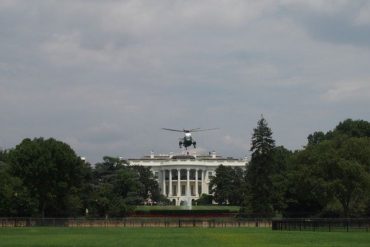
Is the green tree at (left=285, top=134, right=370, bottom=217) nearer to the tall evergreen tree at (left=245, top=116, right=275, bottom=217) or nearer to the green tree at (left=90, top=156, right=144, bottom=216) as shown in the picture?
the tall evergreen tree at (left=245, top=116, right=275, bottom=217)

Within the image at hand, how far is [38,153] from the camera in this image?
297 ft

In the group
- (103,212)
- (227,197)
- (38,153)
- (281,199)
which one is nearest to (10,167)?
(38,153)

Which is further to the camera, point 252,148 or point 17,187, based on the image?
point 252,148

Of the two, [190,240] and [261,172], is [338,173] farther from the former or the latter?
[190,240]

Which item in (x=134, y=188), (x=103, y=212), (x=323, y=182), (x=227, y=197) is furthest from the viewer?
(x=227, y=197)

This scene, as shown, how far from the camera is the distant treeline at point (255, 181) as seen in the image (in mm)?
79312

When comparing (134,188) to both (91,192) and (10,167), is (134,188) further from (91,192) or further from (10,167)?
(10,167)

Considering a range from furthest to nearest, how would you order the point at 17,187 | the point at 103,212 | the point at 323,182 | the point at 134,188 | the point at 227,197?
the point at 227,197
the point at 134,188
the point at 103,212
the point at 17,187
the point at 323,182

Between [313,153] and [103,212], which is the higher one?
[313,153]

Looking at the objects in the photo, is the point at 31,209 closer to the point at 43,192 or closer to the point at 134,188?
the point at 43,192

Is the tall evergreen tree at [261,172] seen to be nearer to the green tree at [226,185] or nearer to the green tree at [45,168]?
the green tree at [45,168]

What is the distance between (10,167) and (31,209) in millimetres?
7099

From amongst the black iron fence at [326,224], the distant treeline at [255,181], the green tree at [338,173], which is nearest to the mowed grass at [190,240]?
the black iron fence at [326,224]

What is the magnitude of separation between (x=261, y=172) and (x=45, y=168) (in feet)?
99.1
